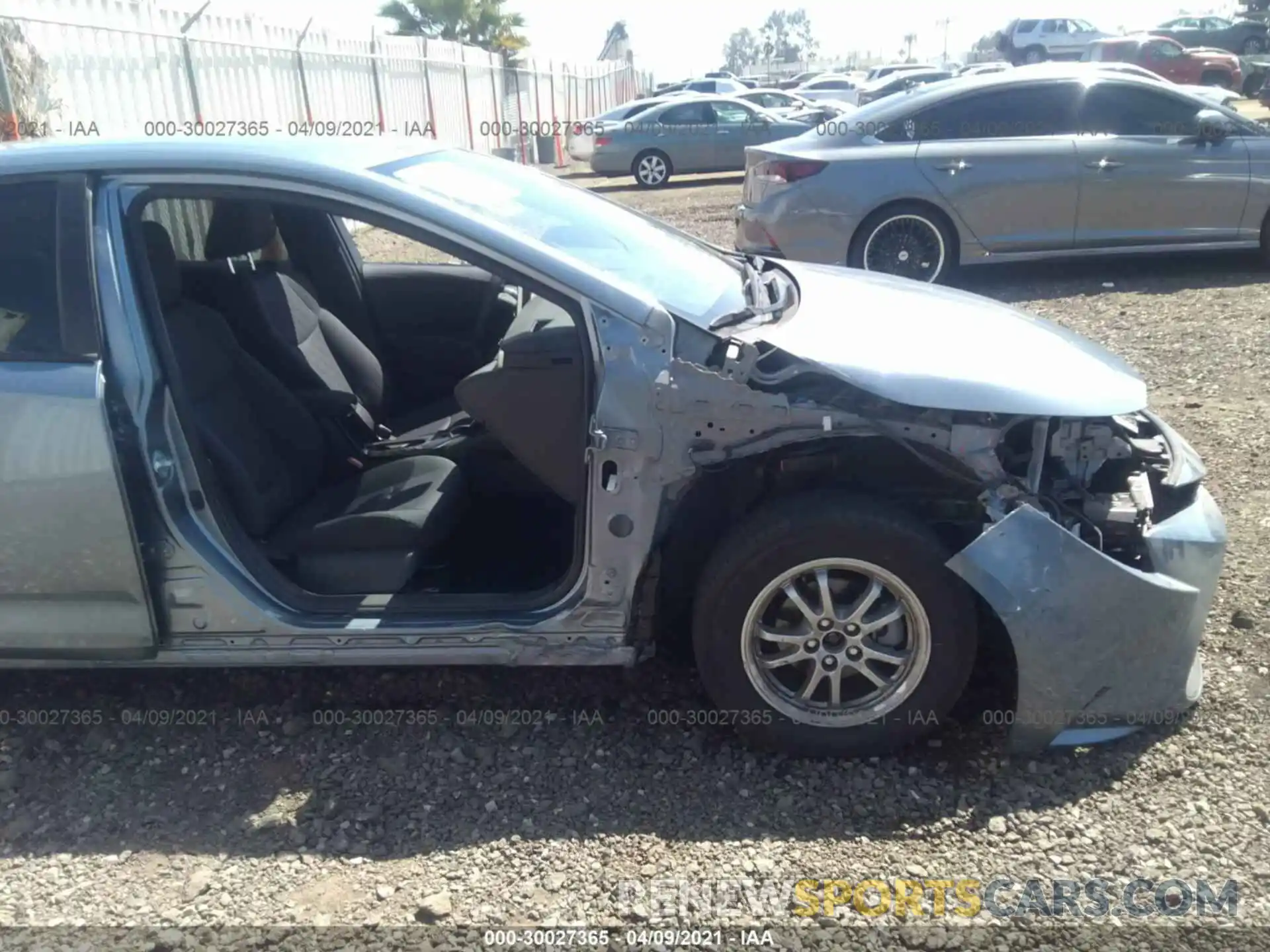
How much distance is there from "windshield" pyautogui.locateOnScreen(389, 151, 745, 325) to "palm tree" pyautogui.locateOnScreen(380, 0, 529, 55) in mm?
32843

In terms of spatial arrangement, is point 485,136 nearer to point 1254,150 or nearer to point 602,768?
point 1254,150

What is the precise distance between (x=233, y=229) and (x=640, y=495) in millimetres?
1803

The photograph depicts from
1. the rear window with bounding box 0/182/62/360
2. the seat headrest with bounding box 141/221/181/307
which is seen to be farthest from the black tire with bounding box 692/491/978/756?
the rear window with bounding box 0/182/62/360

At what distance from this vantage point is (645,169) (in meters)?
18.3

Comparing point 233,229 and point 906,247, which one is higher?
point 233,229

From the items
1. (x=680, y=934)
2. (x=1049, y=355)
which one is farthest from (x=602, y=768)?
(x=1049, y=355)

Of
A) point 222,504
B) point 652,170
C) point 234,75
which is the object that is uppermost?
point 234,75

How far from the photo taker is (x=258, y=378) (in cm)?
339

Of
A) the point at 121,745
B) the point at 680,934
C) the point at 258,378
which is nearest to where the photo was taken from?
the point at 680,934

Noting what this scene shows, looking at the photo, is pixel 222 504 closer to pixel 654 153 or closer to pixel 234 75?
A: pixel 234 75

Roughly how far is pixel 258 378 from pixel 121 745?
46.5 inches

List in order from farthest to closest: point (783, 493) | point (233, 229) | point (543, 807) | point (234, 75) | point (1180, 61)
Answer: point (1180, 61) < point (234, 75) < point (233, 229) < point (783, 493) < point (543, 807)

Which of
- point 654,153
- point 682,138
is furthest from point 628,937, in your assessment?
point 682,138

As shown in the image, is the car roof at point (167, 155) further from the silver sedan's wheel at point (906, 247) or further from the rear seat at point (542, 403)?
the silver sedan's wheel at point (906, 247)
